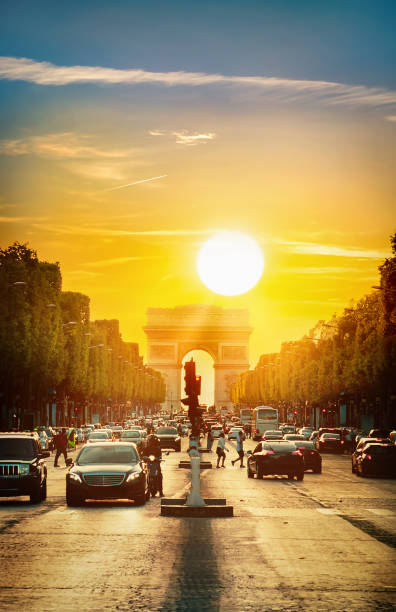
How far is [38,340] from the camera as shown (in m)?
83.1

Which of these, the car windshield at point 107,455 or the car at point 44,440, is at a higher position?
the car at point 44,440

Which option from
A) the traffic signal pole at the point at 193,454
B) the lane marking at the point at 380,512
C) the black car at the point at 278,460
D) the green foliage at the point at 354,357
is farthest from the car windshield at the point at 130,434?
the traffic signal pole at the point at 193,454

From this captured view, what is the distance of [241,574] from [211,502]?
13.0 meters

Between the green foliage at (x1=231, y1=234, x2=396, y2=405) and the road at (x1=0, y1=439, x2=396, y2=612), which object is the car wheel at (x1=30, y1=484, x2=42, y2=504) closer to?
the road at (x1=0, y1=439, x2=396, y2=612)

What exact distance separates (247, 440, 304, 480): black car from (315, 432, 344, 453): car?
34725mm

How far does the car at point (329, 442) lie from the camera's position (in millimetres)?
80062

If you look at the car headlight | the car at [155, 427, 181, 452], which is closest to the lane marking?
the car headlight

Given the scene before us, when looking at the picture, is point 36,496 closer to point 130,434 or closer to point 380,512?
point 380,512

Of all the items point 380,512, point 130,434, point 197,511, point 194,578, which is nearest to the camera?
point 194,578

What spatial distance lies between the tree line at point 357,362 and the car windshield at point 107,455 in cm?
3244

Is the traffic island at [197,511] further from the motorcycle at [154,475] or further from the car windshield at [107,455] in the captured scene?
the motorcycle at [154,475]

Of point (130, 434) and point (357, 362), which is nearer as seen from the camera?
point (130, 434)

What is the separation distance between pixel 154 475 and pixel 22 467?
465cm

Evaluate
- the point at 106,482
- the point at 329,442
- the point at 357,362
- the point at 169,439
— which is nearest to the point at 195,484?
the point at 106,482
